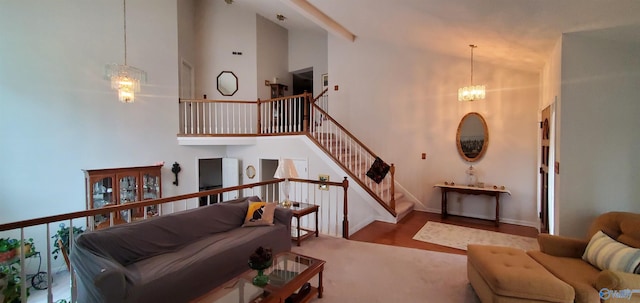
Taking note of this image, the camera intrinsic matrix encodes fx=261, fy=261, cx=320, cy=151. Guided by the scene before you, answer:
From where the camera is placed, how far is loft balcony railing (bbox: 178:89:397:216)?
5.37 m

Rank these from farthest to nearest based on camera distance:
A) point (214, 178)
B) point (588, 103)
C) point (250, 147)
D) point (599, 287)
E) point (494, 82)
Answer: point (214, 178) < point (250, 147) < point (494, 82) < point (588, 103) < point (599, 287)

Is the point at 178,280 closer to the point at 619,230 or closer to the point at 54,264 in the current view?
the point at 619,230

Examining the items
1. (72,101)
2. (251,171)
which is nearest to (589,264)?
(251,171)

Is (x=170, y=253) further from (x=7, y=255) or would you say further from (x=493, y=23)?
(x=493, y=23)

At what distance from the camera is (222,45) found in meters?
7.50

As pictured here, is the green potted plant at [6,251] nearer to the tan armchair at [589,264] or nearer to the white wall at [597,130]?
the tan armchair at [589,264]

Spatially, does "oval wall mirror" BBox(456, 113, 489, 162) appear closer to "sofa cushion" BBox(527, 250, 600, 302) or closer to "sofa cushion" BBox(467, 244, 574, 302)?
"sofa cushion" BBox(527, 250, 600, 302)

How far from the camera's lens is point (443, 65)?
5.58 metres

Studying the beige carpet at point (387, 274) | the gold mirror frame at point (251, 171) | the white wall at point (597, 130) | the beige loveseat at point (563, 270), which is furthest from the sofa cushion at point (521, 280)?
the gold mirror frame at point (251, 171)

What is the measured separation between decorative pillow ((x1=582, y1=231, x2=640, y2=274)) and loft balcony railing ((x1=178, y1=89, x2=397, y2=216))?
9.61 ft

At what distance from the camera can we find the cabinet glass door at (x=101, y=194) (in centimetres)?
511

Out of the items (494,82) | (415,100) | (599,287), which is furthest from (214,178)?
(599,287)

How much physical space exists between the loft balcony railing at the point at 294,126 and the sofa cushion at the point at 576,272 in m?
2.71

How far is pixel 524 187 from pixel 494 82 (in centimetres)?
210
